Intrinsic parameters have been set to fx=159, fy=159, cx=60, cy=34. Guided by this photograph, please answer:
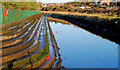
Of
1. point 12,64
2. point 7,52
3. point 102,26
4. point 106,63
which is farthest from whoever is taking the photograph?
point 102,26

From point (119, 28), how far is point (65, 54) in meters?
12.4

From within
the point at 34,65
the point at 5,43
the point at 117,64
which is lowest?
the point at 117,64

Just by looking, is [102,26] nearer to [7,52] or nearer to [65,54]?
[65,54]

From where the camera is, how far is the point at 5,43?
38.7ft

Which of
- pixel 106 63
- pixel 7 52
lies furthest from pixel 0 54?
pixel 106 63

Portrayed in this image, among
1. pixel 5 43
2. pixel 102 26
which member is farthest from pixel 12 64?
pixel 102 26

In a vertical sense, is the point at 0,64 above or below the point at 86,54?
above

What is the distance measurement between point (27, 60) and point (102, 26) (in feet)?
77.6

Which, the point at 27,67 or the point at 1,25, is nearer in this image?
the point at 27,67

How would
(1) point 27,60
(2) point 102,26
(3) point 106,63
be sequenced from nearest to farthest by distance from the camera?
(1) point 27,60, (3) point 106,63, (2) point 102,26

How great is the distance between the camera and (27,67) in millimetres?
8891

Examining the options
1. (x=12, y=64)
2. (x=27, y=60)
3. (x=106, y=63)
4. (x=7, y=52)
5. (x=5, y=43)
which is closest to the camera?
(x=12, y=64)

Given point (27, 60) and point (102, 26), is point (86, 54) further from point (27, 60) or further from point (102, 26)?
point (102, 26)

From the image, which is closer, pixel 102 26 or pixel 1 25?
pixel 1 25
